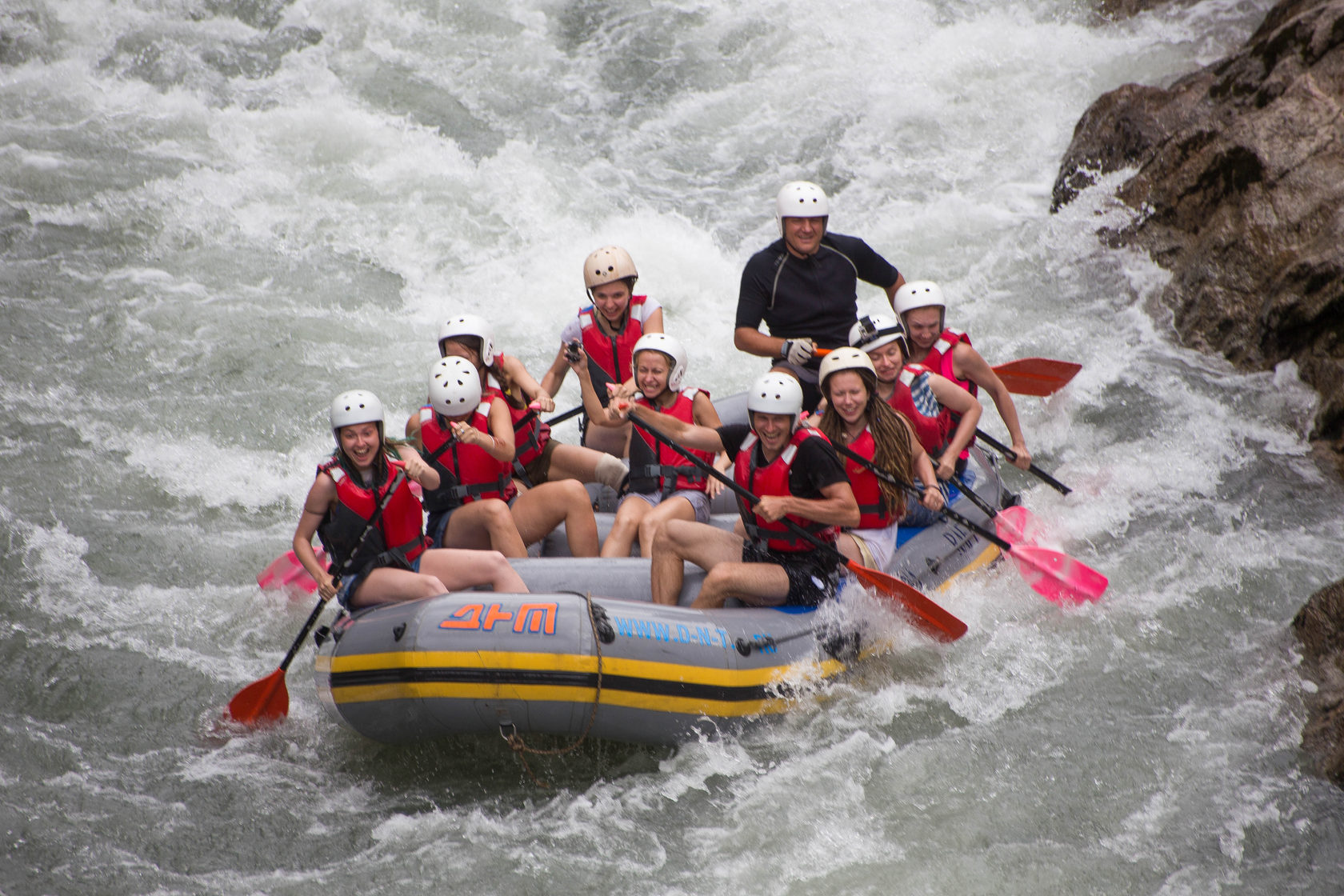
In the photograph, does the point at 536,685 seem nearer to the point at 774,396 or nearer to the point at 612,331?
the point at 774,396

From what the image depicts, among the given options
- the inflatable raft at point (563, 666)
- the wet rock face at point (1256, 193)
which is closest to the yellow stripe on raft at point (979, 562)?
the inflatable raft at point (563, 666)

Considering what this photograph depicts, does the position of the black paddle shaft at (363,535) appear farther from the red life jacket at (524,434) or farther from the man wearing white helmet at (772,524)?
the man wearing white helmet at (772,524)

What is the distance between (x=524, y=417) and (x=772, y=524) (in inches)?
Result: 48.9

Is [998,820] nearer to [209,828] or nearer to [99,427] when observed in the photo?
[209,828]

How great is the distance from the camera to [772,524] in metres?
4.66

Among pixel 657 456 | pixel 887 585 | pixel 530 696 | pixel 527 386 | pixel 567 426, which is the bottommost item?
pixel 530 696

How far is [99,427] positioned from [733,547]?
4.47 meters

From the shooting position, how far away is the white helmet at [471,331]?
503cm

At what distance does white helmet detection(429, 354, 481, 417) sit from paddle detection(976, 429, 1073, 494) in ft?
7.71

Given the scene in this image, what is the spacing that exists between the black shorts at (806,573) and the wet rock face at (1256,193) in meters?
3.40

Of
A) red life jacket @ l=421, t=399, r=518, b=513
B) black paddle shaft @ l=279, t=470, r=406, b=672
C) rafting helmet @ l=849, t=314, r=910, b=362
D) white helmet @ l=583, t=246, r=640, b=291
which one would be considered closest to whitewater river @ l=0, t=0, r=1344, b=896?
black paddle shaft @ l=279, t=470, r=406, b=672

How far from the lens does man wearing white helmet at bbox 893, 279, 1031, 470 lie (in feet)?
17.6

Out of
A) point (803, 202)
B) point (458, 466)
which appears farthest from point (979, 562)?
point (458, 466)

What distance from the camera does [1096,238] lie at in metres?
8.42
